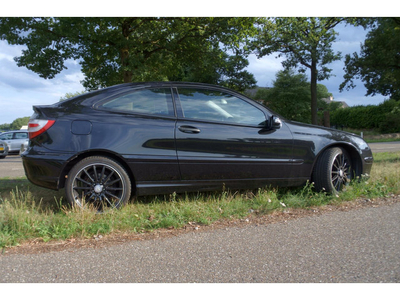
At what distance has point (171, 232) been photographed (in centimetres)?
329

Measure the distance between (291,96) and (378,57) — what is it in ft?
42.5

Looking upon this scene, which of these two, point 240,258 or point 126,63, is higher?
point 126,63

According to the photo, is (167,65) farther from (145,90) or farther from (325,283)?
(325,283)

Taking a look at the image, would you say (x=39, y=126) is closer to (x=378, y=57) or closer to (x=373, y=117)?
(x=378, y=57)

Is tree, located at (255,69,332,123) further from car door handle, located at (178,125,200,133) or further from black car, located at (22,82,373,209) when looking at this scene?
car door handle, located at (178,125,200,133)

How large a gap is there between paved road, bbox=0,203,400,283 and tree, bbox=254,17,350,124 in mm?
20792

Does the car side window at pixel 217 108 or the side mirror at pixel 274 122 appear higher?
the car side window at pixel 217 108

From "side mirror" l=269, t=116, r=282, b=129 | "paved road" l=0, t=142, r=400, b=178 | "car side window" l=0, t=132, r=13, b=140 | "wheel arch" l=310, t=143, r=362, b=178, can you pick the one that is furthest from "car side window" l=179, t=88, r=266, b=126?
"car side window" l=0, t=132, r=13, b=140

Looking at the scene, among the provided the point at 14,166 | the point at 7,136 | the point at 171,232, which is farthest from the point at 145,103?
the point at 7,136

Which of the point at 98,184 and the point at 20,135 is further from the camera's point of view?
the point at 20,135

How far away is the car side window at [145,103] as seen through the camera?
3.93 m

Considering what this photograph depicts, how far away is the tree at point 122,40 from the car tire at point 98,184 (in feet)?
37.1

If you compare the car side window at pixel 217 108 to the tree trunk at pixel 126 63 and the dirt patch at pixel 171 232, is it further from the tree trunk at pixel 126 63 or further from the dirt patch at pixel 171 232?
the tree trunk at pixel 126 63

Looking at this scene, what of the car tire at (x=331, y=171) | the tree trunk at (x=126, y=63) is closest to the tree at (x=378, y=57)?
the tree trunk at (x=126, y=63)
